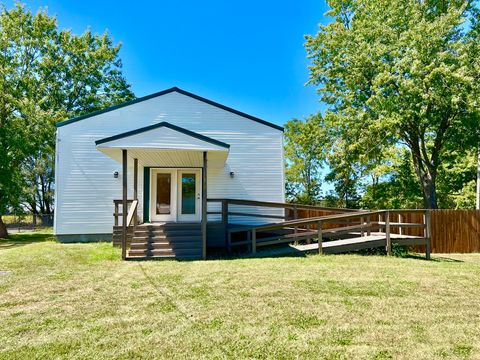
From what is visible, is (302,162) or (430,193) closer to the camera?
(430,193)

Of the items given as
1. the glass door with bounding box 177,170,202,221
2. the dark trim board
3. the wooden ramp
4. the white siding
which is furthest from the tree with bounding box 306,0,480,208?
the dark trim board

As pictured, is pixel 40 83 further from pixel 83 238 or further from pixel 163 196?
pixel 163 196

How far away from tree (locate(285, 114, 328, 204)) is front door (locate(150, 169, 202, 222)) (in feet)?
48.1

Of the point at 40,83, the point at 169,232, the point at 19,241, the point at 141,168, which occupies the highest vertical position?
the point at 40,83

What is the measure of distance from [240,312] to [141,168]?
8.07 metres

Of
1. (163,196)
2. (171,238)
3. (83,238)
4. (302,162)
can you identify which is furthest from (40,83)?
(302,162)

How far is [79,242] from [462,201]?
19.2 metres

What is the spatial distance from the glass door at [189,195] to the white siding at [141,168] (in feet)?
2.86

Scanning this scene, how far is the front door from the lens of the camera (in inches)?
425

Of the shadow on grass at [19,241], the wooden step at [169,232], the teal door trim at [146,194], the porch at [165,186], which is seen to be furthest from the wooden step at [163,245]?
the shadow on grass at [19,241]

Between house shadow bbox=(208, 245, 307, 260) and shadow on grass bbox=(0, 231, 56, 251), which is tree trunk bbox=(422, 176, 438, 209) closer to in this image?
house shadow bbox=(208, 245, 307, 260)

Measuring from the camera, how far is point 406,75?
14188mm

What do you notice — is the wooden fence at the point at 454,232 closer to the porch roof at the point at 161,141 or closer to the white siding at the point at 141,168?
the white siding at the point at 141,168

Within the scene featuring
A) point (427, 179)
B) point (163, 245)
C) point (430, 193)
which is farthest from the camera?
point (427, 179)
